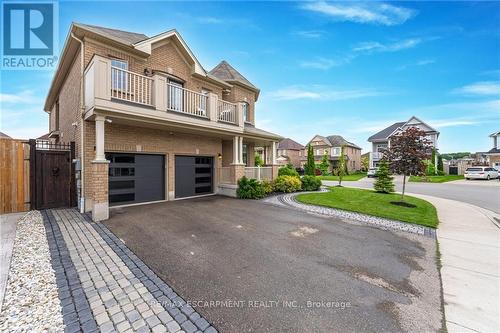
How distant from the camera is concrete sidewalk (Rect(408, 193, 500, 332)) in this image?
8.11 ft

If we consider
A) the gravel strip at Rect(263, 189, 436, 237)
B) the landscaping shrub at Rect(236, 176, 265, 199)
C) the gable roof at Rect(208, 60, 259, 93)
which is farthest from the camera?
the gable roof at Rect(208, 60, 259, 93)

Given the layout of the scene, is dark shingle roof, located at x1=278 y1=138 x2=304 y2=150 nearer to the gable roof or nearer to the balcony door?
the gable roof

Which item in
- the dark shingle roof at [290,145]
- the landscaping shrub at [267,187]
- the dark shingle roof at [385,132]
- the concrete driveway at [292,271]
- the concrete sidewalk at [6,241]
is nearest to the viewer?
the concrete driveway at [292,271]

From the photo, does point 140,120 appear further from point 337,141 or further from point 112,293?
point 337,141

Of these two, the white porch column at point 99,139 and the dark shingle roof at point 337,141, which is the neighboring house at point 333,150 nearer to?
the dark shingle roof at point 337,141

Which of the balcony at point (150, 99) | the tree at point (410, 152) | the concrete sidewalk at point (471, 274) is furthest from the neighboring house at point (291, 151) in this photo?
the concrete sidewalk at point (471, 274)

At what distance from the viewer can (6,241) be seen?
466 cm

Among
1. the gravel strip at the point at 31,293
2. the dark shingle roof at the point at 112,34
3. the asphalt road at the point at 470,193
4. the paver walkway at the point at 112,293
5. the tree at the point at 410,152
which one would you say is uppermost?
the dark shingle roof at the point at 112,34

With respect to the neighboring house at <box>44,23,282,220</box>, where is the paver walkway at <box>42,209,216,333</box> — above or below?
below

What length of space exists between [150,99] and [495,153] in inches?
1940

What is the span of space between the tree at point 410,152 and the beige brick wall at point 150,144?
905 cm

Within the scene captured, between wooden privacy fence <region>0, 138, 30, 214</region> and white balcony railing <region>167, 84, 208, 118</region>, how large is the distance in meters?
5.29

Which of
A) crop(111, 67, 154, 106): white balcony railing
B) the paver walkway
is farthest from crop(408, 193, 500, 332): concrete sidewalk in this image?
crop(111, 67, 154, 106): white balcony railing

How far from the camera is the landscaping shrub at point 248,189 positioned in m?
10.7
